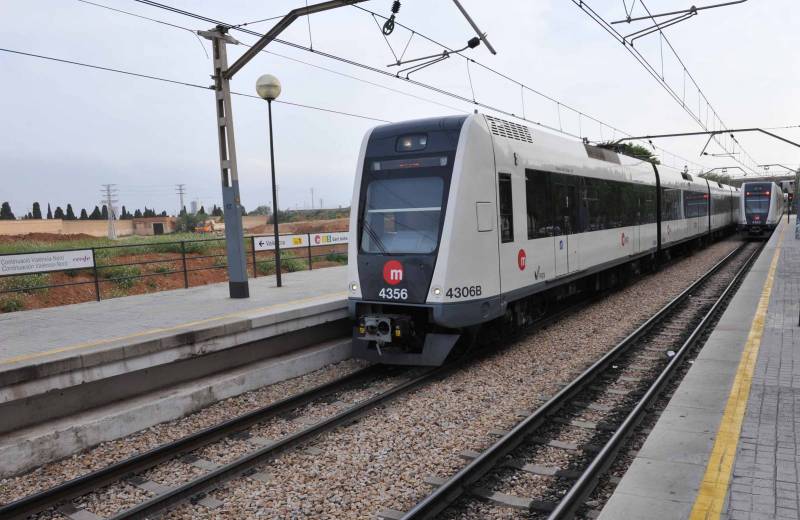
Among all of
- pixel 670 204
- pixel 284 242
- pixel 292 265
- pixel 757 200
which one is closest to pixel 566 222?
pixel 284 242

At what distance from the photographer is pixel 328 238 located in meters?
18.5

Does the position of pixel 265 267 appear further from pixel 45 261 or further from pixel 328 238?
pixel 45 261

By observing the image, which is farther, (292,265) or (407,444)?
(292,265)

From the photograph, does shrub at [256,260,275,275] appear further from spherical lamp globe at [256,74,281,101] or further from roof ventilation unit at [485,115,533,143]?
roof ventilation unit at [485,115,533,143]

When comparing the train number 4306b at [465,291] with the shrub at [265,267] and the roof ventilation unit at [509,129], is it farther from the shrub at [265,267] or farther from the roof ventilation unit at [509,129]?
the shrub at [265,267]

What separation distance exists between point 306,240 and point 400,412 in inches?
428

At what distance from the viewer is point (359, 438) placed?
6242 millimetres

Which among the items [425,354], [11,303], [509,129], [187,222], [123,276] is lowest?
[11,303]

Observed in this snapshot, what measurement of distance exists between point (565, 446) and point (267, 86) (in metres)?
9.10

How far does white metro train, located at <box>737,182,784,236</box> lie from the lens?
33.8 m

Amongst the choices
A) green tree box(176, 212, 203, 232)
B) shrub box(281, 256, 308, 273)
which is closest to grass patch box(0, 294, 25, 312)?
shrub box(281, 256, 308, 273)

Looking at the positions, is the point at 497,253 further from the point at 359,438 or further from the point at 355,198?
the point at 359,438

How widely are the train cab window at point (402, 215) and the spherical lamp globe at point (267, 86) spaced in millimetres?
4632

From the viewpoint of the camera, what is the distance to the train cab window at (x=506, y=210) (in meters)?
8.76
